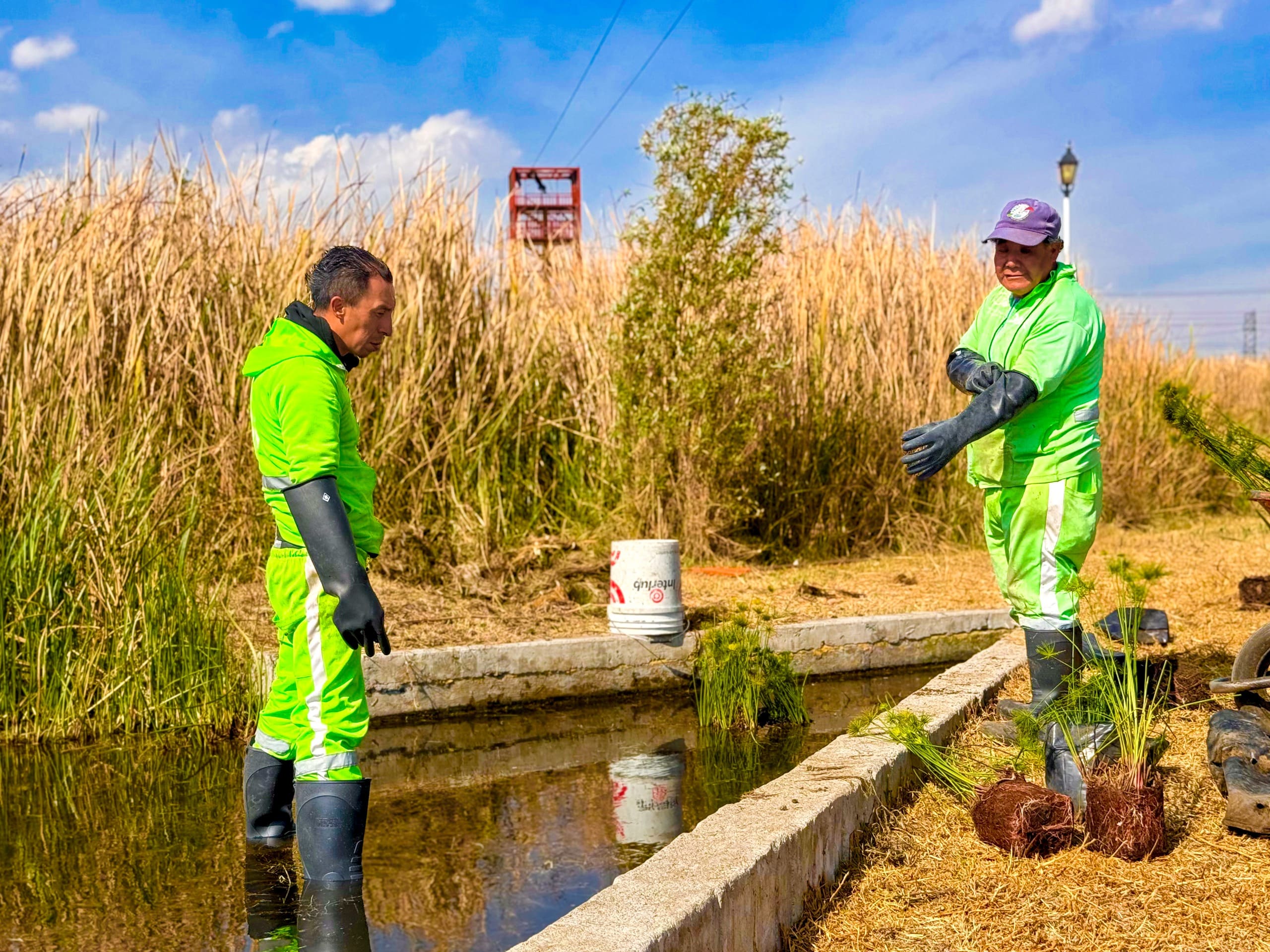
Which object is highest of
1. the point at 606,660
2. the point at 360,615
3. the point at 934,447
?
the point at 934,447

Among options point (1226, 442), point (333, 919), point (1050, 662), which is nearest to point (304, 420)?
point (333, 919)

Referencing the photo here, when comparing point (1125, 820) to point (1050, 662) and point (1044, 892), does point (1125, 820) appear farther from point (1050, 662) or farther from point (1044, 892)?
point (1050, 662)

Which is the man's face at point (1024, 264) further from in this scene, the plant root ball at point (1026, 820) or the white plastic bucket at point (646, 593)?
the white plastic bucket at point (646, 593)

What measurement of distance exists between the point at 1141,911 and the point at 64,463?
16.1 ft

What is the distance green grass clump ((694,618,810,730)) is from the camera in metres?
5.78

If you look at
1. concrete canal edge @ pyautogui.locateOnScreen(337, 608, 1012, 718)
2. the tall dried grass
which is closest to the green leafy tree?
the tall dried grass

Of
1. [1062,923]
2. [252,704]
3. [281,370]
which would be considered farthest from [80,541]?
[1062,923]

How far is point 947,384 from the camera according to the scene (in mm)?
11523

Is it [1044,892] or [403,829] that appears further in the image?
[403,829]

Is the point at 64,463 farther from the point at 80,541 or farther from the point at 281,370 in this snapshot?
the point at 281,370

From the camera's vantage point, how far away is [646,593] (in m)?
6.64

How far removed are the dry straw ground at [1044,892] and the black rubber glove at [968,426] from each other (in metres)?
1.06

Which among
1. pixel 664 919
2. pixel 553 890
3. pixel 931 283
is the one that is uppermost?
pixel 931 283

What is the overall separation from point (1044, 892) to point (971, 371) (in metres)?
1.64
